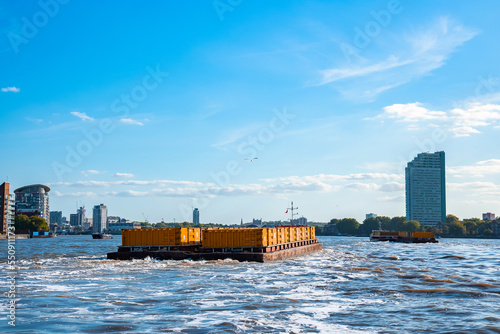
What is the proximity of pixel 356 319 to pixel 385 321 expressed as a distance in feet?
4.02

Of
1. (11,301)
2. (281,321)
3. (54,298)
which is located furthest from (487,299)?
(11,301)

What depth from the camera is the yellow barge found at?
5400 centimetres

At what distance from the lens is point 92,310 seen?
2314cm

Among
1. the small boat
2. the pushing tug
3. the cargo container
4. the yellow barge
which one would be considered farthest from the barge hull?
the small boat

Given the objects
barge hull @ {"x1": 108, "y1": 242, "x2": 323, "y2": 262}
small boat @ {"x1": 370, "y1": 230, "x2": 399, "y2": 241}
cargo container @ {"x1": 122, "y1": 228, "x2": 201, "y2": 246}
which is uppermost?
cargo container @ {"x1": 122, "y1": 228, "x2": 201, "y2": 246}

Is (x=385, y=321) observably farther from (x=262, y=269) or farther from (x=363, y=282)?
(x=262, y=269)

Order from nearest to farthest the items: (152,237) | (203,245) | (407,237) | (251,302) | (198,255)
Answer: (251,302)
(198,255)
(203,245)
(152,237)
(407,237)

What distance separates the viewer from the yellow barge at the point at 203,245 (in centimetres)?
5400

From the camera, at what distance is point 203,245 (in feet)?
181

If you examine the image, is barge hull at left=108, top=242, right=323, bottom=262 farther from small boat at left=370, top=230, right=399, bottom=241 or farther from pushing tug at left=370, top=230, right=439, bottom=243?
small boat at left=370, top=230, right=399, bottom=241

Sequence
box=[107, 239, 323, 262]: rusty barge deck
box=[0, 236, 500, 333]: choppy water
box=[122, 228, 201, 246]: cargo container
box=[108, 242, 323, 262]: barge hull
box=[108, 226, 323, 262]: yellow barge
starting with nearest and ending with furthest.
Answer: box=[0, 236, 500, 333]: choppy water
box=[108, 242, 323, 262]: barge hull
box=[107, 239, 323, 262]: rusty barge deck
box=[108, 226, 323, 262]: yellow barge
box=[122, 228, 201, 246]: cargo container

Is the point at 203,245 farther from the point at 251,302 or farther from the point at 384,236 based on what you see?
the point at 384,236

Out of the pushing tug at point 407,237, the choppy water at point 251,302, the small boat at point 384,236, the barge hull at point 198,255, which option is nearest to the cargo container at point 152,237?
the barge hull at point 198,255

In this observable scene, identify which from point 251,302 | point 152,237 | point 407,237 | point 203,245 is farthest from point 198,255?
point 407,237
